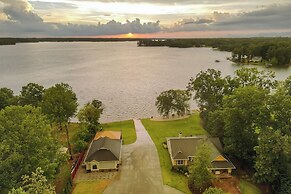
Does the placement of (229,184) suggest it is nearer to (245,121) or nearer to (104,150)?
(245,121)

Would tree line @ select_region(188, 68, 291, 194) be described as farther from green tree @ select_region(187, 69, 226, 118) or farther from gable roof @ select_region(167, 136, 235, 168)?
green tree @ select_region(187, 69, 226, 118)

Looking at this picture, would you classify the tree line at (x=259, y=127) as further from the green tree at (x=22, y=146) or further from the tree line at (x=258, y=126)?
the green tree at (x=22, y=146)

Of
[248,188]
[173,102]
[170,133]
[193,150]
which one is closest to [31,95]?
[170,133]

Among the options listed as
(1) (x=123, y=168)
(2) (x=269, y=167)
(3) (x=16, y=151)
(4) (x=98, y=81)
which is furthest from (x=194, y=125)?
(4) (x=98, y=81)

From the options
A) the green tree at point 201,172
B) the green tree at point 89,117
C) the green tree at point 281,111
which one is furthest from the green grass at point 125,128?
the green tree at point 281,111

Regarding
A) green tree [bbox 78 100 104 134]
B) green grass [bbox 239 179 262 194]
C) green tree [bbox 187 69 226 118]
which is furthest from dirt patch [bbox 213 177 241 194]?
green tree [bbox 78 100 104 134]

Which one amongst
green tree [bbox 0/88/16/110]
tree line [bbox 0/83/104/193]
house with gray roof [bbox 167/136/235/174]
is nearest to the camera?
tree line [bbox 0/83/104/193]

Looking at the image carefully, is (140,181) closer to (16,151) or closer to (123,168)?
(123,168)
